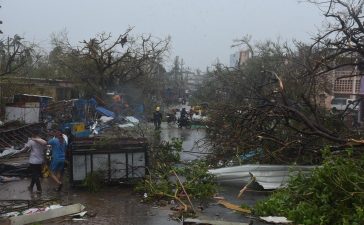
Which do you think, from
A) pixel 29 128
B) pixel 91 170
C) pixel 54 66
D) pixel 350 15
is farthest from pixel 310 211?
pixel 54 66

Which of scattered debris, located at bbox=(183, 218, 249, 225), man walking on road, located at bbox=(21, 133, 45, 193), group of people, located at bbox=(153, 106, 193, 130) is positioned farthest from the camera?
group of people, located at bbox=(153, 106, 193, 130)

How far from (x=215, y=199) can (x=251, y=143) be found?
2266mm

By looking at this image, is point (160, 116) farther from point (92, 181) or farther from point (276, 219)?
point (276, 219)

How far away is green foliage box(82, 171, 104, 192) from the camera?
11438 mm

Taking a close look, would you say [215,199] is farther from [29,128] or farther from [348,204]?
[29,128]

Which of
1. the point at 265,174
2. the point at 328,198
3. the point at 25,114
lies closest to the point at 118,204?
the point at 265,174

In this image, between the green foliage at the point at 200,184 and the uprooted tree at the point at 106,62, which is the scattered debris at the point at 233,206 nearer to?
the green foliage at the point at 200,184

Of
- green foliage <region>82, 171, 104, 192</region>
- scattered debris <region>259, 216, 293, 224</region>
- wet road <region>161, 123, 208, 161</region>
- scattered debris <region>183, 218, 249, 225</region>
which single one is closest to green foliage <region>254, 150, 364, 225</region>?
scattered debris <region>259, 216, 293, 224</region>

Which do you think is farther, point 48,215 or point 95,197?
point 95,197

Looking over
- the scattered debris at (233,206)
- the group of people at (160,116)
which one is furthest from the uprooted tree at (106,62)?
the scattered debris at (233,206)

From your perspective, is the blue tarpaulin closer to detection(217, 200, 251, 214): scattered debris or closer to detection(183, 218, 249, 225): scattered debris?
detection(217, 200, 251, 214): scattered debris

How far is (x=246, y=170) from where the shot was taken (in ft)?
38.0

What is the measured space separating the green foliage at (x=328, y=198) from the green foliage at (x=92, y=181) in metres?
4.18

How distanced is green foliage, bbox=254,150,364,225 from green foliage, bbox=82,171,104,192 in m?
4.18
